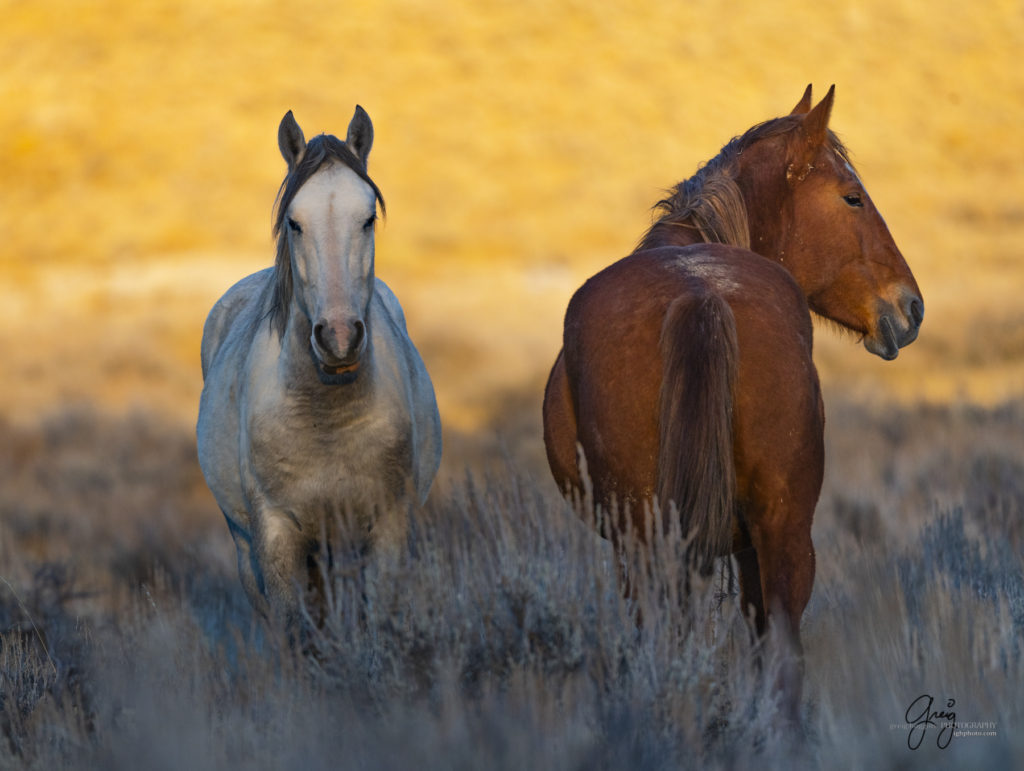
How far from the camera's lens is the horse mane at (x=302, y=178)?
147 inches

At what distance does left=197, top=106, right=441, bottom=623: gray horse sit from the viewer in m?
3.60

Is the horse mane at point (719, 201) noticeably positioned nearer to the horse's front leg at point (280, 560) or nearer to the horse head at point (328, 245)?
the horse head at point (328, 245)

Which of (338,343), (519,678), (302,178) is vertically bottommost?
(519,678)

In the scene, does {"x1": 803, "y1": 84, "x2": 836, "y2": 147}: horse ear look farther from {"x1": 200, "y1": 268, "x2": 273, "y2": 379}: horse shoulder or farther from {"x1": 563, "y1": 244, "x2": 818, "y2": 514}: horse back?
{"x1": 200, "y1": 268, "x2": 273, "y2": 379}: horse shoulder

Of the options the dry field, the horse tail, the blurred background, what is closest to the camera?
the dry field

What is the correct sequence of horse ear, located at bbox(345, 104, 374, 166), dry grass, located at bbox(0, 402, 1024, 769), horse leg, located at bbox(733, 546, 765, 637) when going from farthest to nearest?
horse ear, located at bbox(345, 104, 374, 166), horse leg, located at bbox(733, 546, 765, 637), dry grass, located at bbox(0, 402, 1024, 769)

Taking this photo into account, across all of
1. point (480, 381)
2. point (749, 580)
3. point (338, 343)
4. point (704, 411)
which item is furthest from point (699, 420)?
point (480, 381)

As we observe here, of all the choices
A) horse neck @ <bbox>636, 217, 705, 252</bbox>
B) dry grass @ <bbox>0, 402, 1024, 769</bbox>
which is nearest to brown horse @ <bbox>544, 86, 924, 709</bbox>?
dry grass @ <bbox>0, 402, 1024, 769</bbox>

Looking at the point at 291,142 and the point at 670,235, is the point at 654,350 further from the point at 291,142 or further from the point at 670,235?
the point at 291,142

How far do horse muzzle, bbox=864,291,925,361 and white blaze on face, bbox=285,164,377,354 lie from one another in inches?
77.5

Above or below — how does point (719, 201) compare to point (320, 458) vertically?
above

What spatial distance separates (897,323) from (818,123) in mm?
813

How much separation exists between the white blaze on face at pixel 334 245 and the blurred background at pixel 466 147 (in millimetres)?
10723
